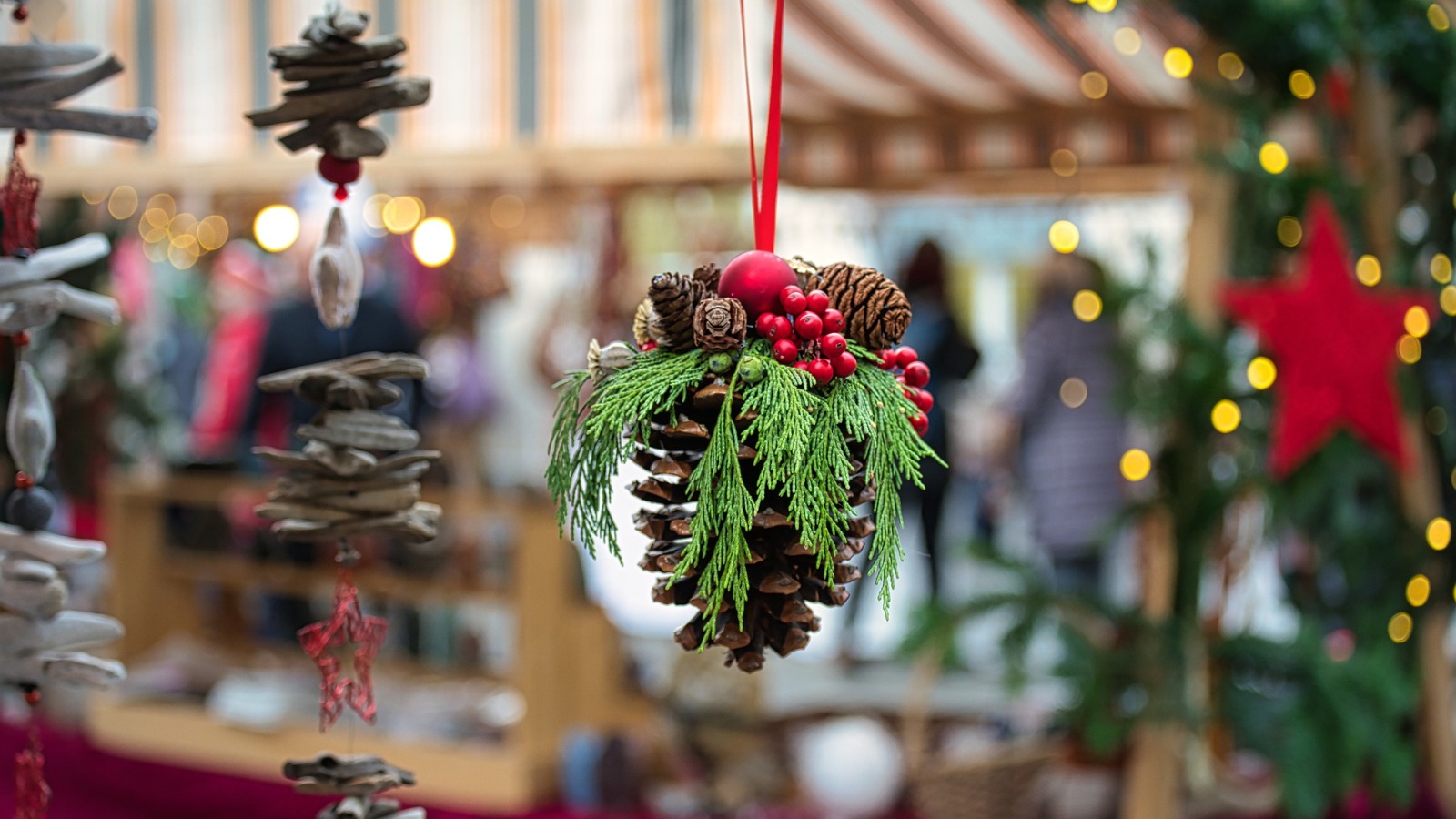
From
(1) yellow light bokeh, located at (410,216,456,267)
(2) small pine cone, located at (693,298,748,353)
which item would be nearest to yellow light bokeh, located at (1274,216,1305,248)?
(2) small pine cone, located at (693,298,748,353)

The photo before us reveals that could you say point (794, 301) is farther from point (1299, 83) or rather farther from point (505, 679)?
point (505, 679)

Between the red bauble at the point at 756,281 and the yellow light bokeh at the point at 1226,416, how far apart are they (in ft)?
5.98

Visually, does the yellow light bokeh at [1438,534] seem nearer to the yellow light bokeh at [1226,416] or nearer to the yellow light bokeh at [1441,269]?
the yellow light bokeh at [1441,269]

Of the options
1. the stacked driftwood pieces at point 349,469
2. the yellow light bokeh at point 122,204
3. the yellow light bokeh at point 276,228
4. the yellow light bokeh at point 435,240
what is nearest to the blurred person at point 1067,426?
the yellow light bokeh at point 435,240

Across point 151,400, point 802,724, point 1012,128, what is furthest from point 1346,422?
point 151,400

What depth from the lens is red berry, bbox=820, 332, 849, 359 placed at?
2.93ft

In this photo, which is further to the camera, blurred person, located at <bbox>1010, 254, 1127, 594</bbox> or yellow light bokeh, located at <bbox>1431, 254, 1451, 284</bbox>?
blurred person, located at <bbox>1010, 254, 1127, 594</bbox>

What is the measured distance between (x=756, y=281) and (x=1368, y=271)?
2301mm

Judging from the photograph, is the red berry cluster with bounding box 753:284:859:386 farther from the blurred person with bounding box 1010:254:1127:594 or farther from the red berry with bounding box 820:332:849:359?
the blurred person with bounding box 1010:254:1127:594

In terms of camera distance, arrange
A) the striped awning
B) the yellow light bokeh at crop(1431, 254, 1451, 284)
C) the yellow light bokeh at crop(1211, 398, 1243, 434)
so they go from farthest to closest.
Answer: the striped awning
the yellow light bokeh at crop(1431, 254, 1451, 284)
the yellow light bokeh at crop(1211, 398, 1243, 434)

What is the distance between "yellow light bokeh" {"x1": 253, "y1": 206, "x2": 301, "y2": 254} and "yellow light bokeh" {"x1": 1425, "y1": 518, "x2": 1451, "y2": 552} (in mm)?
3249

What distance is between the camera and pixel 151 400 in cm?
416

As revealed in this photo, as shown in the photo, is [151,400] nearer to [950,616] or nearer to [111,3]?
[111,3]

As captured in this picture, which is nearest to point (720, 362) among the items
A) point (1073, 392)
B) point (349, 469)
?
point (349, 469)
